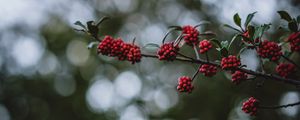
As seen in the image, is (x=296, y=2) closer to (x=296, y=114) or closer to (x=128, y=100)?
(x=296, y=114)

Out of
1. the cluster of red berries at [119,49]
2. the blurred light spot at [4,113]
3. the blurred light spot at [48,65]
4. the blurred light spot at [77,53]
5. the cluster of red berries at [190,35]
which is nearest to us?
the cluster of red berries at [119,49]

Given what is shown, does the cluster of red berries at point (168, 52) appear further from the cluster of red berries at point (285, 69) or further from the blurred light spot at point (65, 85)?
the blurred light spot at point (65, 85)

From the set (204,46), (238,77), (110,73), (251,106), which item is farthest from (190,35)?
(110,73)

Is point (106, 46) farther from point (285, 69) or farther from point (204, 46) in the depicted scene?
point (285, 69)

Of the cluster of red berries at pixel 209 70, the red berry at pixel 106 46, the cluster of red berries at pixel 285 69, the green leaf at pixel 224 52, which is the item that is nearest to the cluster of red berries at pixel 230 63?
the green leaf at pixel 224 52

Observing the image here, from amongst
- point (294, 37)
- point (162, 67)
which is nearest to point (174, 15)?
point (162, 67)

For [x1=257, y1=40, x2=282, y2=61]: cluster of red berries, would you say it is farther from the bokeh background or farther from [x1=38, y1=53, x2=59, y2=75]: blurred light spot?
[x1=38, y1=53, x2=59, y2=75]: blurred light spot
